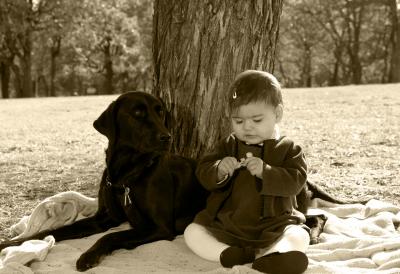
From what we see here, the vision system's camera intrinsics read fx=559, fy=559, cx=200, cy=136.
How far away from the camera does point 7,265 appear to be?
3.63 meters

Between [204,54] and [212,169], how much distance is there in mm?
1607

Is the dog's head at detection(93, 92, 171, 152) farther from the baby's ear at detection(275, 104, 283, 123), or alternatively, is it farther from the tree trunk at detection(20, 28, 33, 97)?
the tree trunk at detection(20, 28, 33, 97)

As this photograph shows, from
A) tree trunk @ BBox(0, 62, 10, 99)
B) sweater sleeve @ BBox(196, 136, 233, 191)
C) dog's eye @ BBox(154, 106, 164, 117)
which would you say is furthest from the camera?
tree trunk @ BBox(0, 62, 10, 99)

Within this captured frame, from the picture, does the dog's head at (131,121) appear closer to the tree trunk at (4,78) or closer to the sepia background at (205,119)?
the sepia background at (205,119)

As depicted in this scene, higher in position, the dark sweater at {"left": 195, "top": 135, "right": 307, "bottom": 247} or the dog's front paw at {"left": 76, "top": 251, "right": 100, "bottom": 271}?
the dark sweater at {"left": 195, "top": 135, "right": 307, "bottom": 247}

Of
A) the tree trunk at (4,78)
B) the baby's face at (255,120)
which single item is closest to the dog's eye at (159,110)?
the baby's face at (255,120)

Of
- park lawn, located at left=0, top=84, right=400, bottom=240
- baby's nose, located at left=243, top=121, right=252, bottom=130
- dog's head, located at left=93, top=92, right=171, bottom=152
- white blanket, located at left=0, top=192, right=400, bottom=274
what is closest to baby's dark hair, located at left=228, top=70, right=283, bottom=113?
baby's nose, located at left=243, top=121, right=252, bottom=130

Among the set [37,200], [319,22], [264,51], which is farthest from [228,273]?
[319,22]

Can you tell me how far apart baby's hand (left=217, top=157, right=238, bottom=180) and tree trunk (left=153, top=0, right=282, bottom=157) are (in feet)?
4.94

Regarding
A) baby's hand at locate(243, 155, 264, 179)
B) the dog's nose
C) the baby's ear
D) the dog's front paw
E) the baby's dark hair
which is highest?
the baby's dark hair

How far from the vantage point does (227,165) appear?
392cm

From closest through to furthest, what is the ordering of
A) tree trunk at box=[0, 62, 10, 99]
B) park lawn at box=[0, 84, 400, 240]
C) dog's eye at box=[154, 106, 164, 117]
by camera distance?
dog's eye at box=[154, 106, 164, 117] → park lawn at box=[0, 84, 400, 240] → tree trunk at box=[0, 62, 10, 99]

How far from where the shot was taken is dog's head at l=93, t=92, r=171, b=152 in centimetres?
436

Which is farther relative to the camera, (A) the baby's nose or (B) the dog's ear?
(B) the dog's ear
